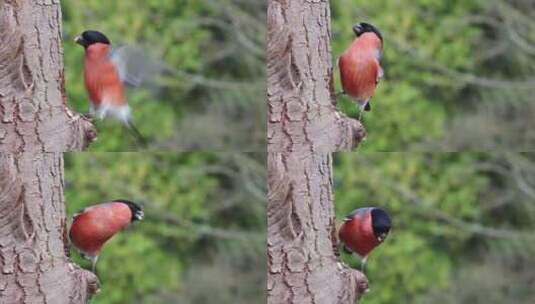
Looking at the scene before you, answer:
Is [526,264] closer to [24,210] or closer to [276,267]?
[276,267]

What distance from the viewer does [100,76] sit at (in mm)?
3688

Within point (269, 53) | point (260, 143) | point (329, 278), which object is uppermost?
point (269, 53)

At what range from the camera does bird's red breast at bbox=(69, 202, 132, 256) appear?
12.0 ft

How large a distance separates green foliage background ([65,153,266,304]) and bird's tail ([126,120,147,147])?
42 millimetres

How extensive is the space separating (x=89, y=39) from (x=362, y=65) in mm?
824

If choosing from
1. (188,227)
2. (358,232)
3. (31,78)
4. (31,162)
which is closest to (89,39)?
(31,78)

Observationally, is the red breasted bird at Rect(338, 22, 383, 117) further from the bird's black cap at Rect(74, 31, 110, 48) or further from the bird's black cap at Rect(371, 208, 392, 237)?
the bird's black cap at Rect(74, 31, 110, 48)

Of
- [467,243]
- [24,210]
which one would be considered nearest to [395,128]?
[467,243]

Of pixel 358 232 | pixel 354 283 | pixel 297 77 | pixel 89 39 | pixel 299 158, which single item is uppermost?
pixel 89 39

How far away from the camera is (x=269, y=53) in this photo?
3.60 m

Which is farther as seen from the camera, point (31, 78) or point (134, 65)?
point (134, 65)

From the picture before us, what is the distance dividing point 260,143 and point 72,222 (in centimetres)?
61

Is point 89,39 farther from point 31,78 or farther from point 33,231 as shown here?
point 33,231

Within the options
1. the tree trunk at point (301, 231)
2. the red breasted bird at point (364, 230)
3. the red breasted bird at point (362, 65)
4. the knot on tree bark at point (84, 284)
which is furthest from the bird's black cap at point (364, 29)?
the knot on tree bark at point (84, 284)
